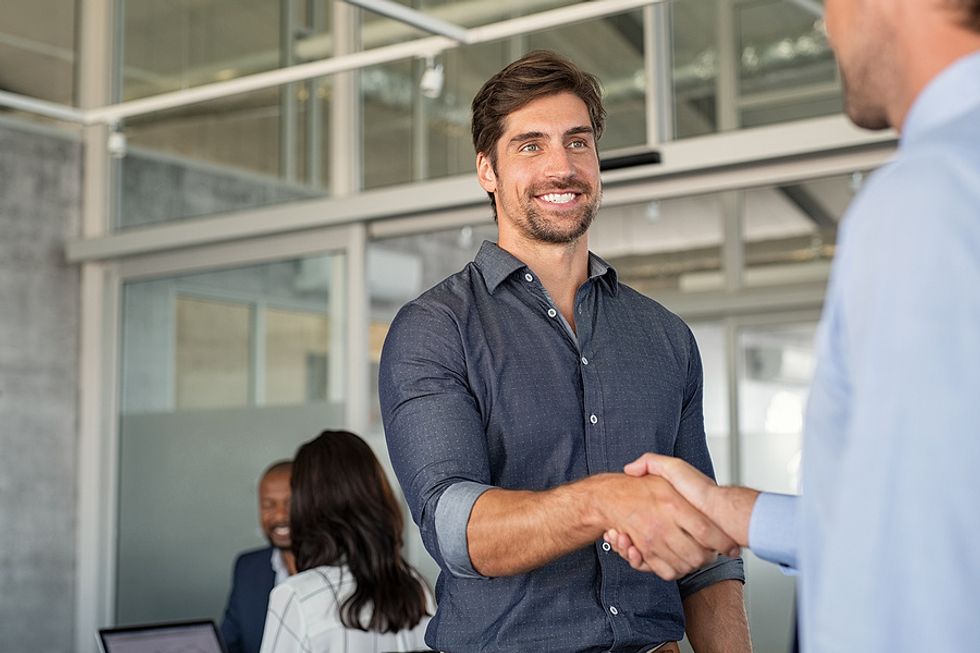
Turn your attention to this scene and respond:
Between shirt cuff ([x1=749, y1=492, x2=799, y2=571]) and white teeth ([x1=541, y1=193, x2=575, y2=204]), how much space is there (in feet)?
2.47

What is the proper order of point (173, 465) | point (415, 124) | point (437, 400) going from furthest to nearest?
point (173, 465), point (415, 124), point (437, 400)

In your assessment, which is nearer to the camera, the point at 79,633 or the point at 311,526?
the point at 311,526

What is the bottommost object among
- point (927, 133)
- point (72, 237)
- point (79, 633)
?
point (79, 633)

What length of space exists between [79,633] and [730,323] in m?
4.79

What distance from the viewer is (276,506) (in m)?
4.69

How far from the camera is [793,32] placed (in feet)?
16.4

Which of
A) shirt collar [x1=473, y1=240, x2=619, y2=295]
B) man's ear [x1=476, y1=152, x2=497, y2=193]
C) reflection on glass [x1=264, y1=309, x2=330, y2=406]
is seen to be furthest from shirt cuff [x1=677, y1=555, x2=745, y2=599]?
reflection on glass [x1=264, y1=309, x2=330, y2=406]

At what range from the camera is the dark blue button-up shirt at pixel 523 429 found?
1856 millimetres

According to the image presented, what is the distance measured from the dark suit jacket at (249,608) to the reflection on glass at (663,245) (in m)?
4.89

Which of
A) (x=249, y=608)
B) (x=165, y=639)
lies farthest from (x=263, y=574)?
(x=165, y=639)

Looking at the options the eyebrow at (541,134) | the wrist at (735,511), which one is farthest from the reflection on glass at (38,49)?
the wrist at (735,511)

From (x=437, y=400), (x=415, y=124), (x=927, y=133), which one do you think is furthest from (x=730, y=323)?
(x=927, y=133)

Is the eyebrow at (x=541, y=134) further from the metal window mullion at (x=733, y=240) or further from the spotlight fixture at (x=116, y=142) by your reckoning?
the metal window mullion at (x=733, y=240)

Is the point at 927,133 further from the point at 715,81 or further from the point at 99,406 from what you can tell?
the point at 99,406
